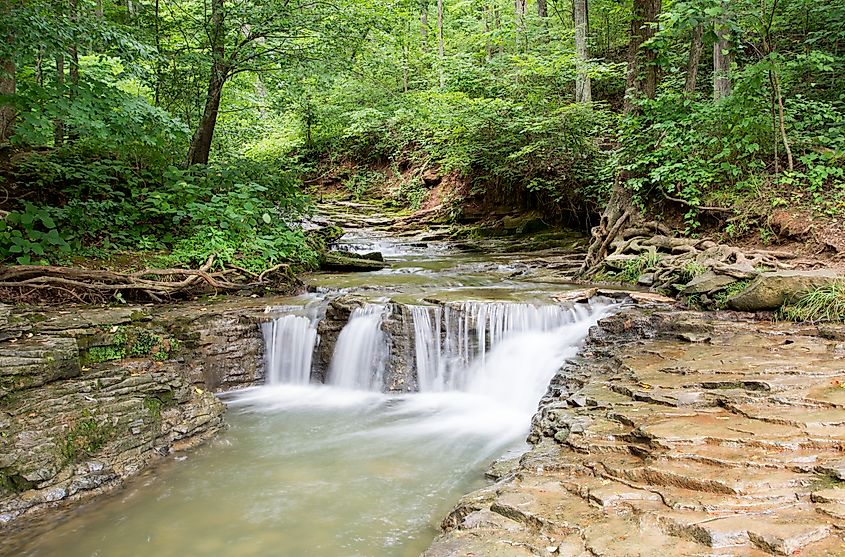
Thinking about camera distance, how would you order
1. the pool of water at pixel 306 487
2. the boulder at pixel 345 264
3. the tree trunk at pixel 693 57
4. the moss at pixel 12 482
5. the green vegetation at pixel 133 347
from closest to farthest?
the pool of water at pixel 306 487
the moss at pixel 12 482
the green vegetation at pixel 133 347
the tree trunk at pixel 693 57
the boulder at pixel 345 264

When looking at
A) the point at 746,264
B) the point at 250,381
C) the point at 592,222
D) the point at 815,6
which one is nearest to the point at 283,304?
the point at 250,381

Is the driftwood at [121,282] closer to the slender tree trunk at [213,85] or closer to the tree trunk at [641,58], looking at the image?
the slender tree trunk at [213,85]

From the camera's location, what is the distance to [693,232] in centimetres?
986

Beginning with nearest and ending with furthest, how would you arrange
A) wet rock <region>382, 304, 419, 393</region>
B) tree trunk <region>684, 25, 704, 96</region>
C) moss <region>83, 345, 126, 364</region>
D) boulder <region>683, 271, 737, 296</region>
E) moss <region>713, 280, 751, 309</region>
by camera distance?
moss <region>83, 345, 126, 364</region>
moss <region>713, 280, 751, 309</region>
boulder <region>683, 271, 737, 296</region>
wet rock <region>382, 304, 419, 393</region>
tree trunk <region>684, 25, 704, 96</region>

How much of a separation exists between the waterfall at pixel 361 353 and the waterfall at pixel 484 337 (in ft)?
1.78

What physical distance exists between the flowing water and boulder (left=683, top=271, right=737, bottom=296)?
1.16m

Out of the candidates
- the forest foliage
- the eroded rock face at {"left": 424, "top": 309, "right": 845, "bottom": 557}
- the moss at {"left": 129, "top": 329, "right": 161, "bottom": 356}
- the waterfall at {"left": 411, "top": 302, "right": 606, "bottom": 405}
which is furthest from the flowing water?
the forest foliage

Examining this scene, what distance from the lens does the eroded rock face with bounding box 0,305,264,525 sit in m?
4.59

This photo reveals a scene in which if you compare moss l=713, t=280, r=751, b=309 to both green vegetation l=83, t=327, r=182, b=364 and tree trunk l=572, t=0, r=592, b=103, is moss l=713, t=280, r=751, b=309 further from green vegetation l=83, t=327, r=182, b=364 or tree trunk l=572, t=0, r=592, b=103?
tree trunk l=572, t=0, r=592, b=103

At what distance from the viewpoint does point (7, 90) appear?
27.8 feet

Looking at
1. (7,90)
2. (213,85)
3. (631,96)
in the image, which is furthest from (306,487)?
(631,96)

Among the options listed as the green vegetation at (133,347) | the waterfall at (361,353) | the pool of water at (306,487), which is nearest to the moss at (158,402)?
the pool of water at (306,487)

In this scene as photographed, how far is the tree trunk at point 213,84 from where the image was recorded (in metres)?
10.5

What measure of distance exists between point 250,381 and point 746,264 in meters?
7.26
